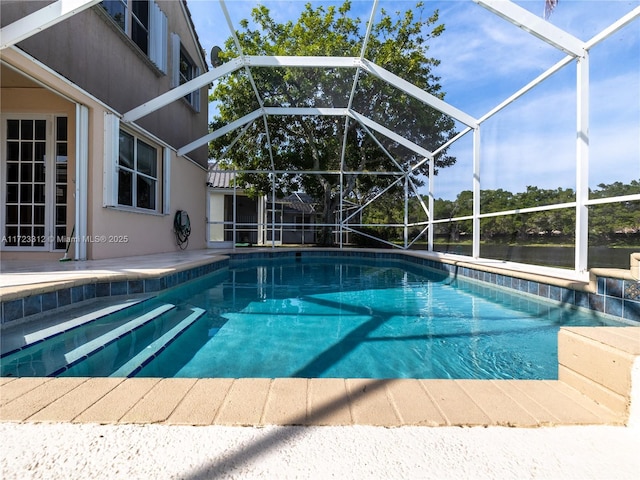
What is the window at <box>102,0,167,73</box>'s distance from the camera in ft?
16.3

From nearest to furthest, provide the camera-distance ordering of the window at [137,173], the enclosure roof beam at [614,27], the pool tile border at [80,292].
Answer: the pool tile border at [80,292]
the enclosure roof beam at [614,27]
the window at [137,173]

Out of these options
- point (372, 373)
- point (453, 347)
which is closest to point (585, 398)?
point (372, 373)

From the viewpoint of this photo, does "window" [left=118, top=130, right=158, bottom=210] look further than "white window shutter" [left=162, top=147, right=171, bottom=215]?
No

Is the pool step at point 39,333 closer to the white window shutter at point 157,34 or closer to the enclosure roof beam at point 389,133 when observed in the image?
the white window shutter at point 157,34

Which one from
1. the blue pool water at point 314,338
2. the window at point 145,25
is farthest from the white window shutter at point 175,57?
the blue pool water at point 314,338

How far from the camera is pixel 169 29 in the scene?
6.61m

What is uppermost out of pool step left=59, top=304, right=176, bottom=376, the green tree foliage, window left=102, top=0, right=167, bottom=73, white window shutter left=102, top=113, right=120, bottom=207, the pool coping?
window left=102, top=0, right=167, bottom=73

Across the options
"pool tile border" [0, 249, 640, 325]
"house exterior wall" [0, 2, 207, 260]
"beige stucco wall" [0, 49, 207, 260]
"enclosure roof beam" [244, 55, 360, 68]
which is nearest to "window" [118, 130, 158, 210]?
"house exterior wall" [0, 2, 207, 260]

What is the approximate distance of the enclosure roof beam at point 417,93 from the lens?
5.39 m

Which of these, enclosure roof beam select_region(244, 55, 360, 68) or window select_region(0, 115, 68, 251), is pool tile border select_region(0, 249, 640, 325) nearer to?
window select_region(0, 115, 68, 251)

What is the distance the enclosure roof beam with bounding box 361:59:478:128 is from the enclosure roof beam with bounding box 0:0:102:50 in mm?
3796

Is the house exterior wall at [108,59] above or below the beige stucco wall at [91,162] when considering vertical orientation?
above

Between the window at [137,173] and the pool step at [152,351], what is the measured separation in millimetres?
3269

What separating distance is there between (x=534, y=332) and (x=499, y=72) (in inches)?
164
